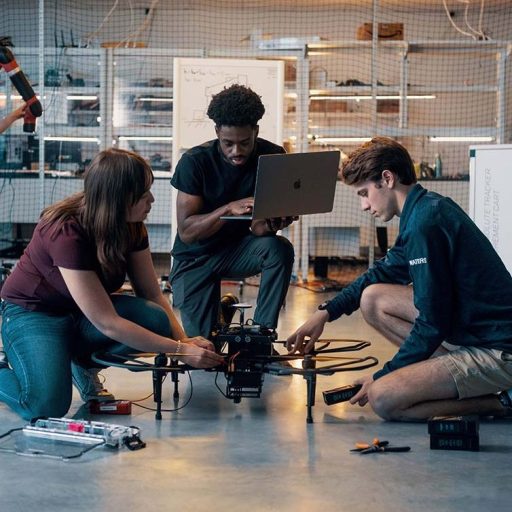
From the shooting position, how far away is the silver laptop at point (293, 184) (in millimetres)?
3564

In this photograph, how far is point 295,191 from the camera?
12.3 feet

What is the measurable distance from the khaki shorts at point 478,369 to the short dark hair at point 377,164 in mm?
580

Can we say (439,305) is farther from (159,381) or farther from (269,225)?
(269,225)

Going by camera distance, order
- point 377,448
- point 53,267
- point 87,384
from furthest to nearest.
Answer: point 87,384, point 53,267, point 377,448

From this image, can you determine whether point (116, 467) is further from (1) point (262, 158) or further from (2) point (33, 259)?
(1) point (262, 158)

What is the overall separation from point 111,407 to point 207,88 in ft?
12.3

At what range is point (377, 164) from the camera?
2.93 m

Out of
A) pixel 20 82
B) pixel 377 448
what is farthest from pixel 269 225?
pixel 20 82

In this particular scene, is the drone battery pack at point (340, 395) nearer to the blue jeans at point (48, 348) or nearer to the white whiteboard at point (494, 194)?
the blue jeans at point (48, 348)

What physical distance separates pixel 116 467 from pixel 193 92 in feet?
14.1

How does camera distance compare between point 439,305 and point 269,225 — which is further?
point 269,225

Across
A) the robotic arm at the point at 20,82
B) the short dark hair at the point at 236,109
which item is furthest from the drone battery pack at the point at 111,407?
the robotic arm at the point at 20,82

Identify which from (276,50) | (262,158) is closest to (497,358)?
(262,158)

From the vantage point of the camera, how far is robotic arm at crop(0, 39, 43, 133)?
5.69 meters
